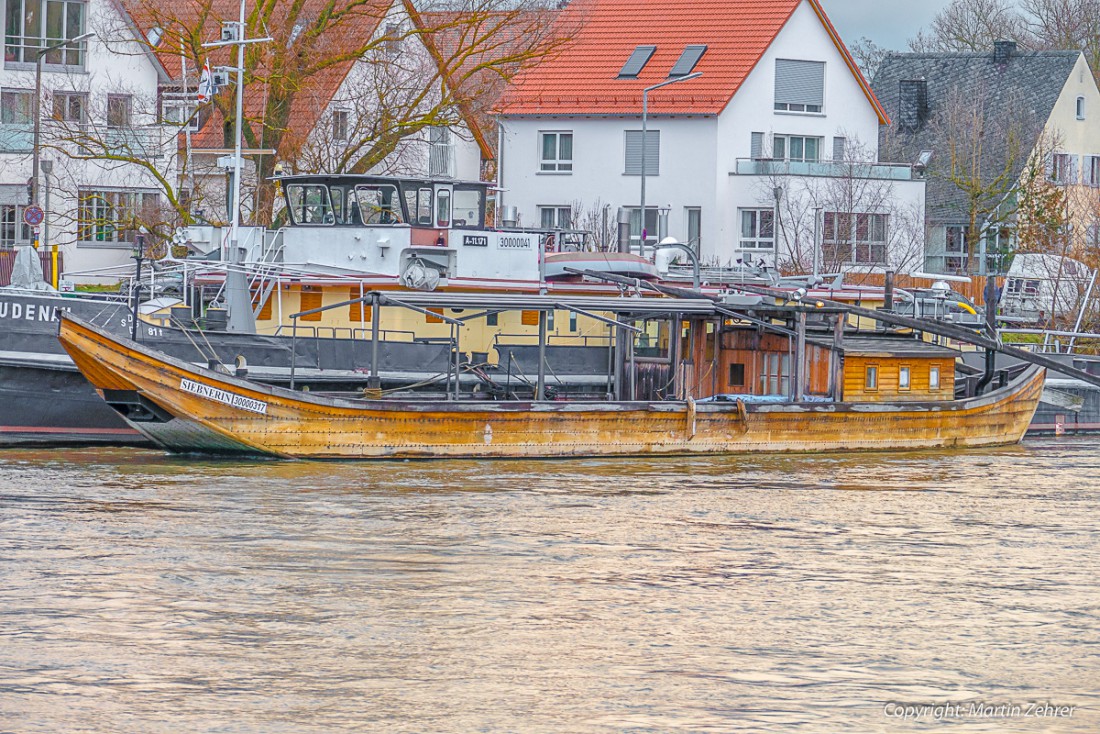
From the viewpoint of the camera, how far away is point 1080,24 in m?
83.3

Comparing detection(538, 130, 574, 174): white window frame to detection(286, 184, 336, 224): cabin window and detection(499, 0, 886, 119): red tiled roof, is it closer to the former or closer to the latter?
detection(499, 0, 886, 119): red tiled roof

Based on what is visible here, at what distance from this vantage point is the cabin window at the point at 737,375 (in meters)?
32.8

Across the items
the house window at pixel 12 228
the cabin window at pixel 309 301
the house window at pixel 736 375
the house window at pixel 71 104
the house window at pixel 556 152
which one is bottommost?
the house window at pixel 736 375

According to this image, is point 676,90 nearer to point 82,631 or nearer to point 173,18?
point 173,18

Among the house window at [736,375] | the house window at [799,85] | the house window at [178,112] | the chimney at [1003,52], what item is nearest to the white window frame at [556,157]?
the house window at [799,85]

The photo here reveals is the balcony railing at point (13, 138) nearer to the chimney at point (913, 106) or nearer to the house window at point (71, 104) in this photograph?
the house window at point (71, 104)

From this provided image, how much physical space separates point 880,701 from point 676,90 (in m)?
44.1

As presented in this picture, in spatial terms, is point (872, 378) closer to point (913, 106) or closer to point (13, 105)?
point (13, 105)

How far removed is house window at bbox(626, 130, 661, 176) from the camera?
57062 mm

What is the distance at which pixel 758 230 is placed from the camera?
56375 millimetres

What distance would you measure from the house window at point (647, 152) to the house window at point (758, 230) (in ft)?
10.3

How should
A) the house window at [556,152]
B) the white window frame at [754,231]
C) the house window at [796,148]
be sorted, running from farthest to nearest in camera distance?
the house window at [556,152]
the house window at [796,148]
the white window frame at [754,231]

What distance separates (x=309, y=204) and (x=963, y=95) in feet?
138

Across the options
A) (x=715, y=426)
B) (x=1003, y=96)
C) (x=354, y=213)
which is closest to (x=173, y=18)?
(x=354, y=213)
